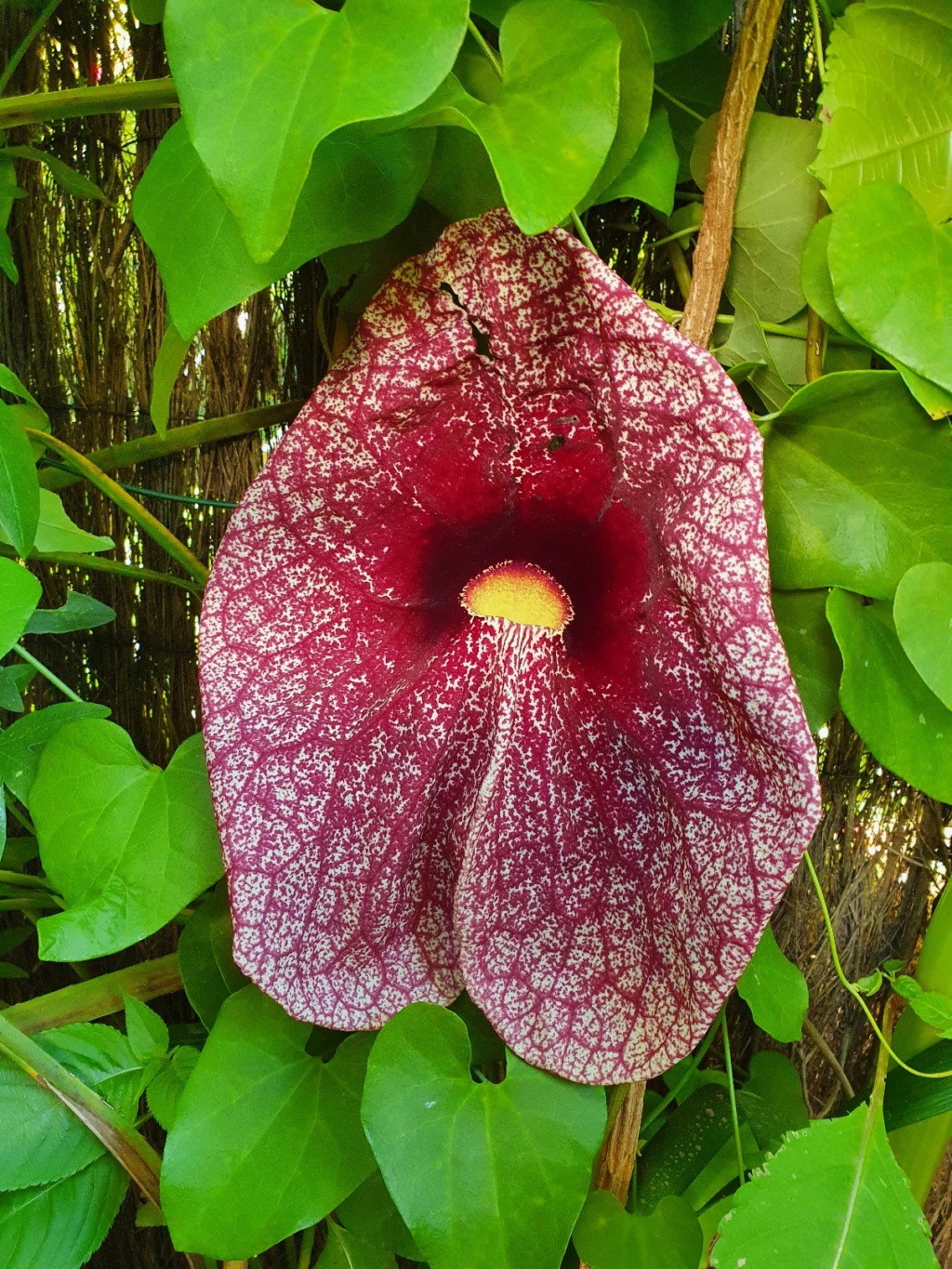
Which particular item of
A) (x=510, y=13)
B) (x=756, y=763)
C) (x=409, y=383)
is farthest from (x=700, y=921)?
(x=510, y=13)

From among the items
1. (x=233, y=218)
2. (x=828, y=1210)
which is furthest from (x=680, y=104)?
(x=828, y=1210)

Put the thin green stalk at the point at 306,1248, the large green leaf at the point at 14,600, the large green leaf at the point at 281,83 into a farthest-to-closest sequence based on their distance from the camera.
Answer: the thin green stalk at the point at 306,1248
the large green leaf at the point at 14,600
the large green leaf at the point at 281,83

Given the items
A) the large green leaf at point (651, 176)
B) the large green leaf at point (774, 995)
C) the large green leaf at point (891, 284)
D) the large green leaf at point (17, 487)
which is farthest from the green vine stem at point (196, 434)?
the large green leaf at point (774, 995)

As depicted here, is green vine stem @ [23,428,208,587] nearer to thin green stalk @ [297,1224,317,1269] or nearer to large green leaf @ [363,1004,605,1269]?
large green leaf @ [363,1004,605,1269]

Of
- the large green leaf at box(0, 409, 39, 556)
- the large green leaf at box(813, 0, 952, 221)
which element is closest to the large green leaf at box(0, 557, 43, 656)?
the large green leaf at box(0, 409, 39, 556)

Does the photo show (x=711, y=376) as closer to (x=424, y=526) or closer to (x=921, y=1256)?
(x=424, y=526)

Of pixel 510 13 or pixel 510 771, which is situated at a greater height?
pixel 510 13

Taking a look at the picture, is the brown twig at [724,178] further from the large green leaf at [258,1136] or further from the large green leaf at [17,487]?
the large green leaf at [258,1136]
